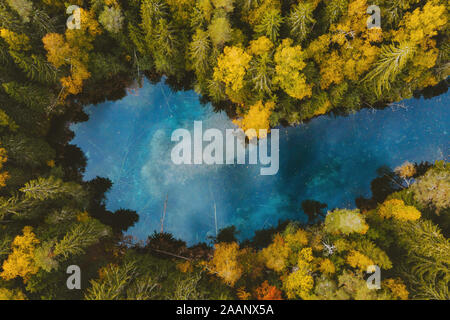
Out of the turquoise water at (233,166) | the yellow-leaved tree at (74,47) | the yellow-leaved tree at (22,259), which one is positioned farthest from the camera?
the turquoise water at (233,166)

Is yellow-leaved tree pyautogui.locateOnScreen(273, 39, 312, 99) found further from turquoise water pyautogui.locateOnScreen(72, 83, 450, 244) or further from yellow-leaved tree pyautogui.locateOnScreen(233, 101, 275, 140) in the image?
turquoise water pyautogui.locateOnScreen(72, 83, 450, 244)

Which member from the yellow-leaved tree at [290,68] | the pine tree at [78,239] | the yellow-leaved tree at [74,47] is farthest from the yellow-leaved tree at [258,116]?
the pine tree at [78,239]

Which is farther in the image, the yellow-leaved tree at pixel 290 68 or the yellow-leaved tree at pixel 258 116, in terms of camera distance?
the yellow-leaved tree at pixel 258 116

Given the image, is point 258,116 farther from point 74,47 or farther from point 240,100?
point 74,47

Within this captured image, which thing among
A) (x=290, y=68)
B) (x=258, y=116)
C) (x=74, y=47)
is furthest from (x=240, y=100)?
(x=74, y=47)

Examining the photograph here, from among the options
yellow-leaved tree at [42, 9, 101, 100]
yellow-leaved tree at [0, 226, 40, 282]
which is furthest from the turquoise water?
yellow-leaved tree at [0, 226, 40, 282]

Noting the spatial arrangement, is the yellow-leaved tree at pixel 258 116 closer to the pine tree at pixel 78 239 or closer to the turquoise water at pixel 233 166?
the turquoise water at pixel 233 166
